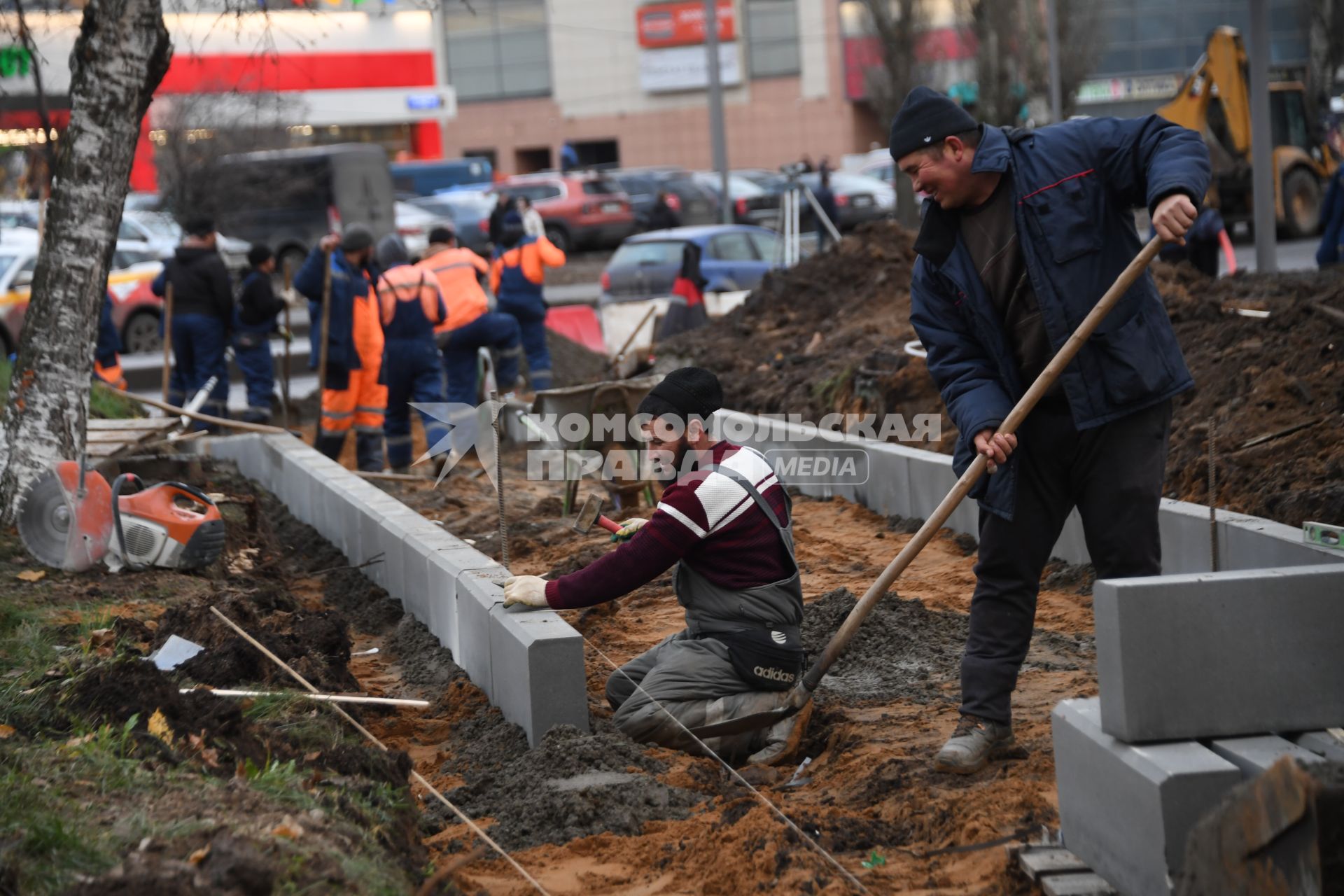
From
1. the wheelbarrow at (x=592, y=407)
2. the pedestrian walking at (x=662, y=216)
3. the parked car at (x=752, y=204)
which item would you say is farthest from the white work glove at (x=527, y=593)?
the parked car at (x=752, y=204)

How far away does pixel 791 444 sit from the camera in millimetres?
9734

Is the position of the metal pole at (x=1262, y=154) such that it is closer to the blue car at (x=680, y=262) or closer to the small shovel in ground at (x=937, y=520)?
the blue car at (x=680, y=262)

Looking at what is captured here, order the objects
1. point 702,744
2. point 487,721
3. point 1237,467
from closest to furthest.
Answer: point 702,744 < point 487,721 < point 1237,467

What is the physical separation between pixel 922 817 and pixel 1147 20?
51.3 metres

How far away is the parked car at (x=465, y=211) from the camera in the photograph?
98.4 ft

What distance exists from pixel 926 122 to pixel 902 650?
A: 2533mm

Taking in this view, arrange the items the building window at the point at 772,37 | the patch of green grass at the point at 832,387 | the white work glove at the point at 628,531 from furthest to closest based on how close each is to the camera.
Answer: the building window at the point at 772,37, the patch of green grass at the point at 832,387, the white work glove at the point at 628,531

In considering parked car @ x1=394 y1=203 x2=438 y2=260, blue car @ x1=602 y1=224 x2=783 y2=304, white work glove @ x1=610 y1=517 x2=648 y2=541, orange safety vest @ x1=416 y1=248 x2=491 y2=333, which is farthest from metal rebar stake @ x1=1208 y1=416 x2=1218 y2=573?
parked car @ x1=394 y1=203 x2=438 y2=260

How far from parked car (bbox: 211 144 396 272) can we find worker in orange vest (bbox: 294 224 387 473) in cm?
1690

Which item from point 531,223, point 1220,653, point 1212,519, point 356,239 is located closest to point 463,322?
point 356,239

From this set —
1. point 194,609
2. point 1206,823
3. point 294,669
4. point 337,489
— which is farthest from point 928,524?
point 337,489

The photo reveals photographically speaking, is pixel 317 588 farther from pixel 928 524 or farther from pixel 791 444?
pixel 928 524

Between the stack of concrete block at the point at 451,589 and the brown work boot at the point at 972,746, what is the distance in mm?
1262

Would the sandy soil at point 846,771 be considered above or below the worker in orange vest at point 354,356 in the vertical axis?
below
